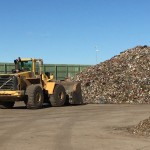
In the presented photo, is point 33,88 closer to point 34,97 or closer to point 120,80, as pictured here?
point 34,97

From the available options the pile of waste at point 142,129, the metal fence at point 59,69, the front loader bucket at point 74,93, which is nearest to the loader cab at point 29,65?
the front loader bucket at point 74,93

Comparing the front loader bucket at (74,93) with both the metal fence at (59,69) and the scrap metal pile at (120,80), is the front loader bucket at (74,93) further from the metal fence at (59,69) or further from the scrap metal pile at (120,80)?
the metal fence at (59,69)

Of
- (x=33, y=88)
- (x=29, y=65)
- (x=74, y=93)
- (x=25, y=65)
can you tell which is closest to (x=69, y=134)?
(x=33, y=88)

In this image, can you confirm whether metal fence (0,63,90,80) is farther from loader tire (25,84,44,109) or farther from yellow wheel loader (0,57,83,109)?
loader tire (25,84,44,109)

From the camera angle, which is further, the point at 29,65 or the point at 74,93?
the point at 74,93

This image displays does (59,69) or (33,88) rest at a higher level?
(59,69)

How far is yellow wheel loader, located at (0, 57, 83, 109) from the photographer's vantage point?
69.3 ft

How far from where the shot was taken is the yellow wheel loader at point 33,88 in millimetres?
21109

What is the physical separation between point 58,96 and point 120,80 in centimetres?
623

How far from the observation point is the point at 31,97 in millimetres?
20938

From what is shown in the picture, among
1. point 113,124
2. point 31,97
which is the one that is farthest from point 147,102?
point 113,124

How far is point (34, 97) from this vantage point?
21047 millimetres

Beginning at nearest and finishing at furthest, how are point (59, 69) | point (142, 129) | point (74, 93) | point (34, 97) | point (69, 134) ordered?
point (69, 134) < point (142, 129) < point (34, 97) < point (74, 93) < point (59, 69)

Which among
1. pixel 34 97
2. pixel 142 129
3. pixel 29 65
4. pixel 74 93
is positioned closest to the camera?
pixel 142 129
